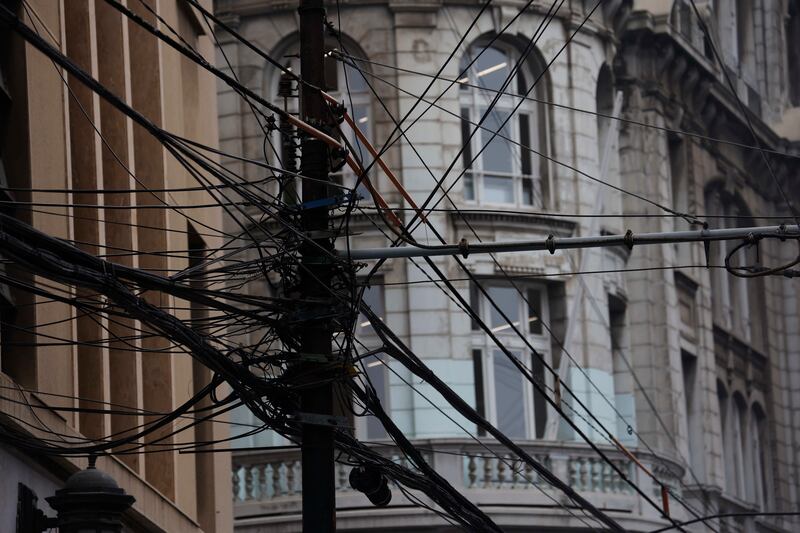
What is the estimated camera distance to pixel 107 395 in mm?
22000

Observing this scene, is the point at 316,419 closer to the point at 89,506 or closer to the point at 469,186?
the point at 89,506

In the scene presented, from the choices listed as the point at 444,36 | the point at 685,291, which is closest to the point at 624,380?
the point at 685,291

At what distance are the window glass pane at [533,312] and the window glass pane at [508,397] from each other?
855 mm

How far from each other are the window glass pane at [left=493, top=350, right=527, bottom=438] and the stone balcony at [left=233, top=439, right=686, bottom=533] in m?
1.04

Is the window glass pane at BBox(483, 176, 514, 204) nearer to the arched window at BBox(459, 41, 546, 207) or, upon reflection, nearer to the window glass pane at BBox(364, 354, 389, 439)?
the arched window at BBox(459, 41, 546, 207)

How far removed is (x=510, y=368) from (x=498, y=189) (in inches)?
131

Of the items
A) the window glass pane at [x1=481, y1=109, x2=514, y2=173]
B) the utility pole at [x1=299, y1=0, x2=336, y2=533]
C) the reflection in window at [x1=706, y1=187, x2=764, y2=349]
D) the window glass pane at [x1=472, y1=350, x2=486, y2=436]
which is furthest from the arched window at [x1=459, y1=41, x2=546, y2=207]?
the utility pole at [x1=299, y1=0, x2=336, y2=533]

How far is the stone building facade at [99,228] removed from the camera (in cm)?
1869

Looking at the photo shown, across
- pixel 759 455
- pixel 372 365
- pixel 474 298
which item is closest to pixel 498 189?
pixel 474 298

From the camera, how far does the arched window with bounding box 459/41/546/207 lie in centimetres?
3897

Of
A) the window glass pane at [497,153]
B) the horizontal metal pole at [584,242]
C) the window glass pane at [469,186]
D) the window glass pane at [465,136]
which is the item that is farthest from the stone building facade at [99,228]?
the window glass pane at [497,153]

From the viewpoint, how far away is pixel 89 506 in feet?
47.9

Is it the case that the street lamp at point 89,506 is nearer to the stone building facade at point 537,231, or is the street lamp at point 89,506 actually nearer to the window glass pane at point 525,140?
the stone building facade at point 537,231

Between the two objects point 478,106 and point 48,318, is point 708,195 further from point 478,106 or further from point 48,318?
point 48,318
